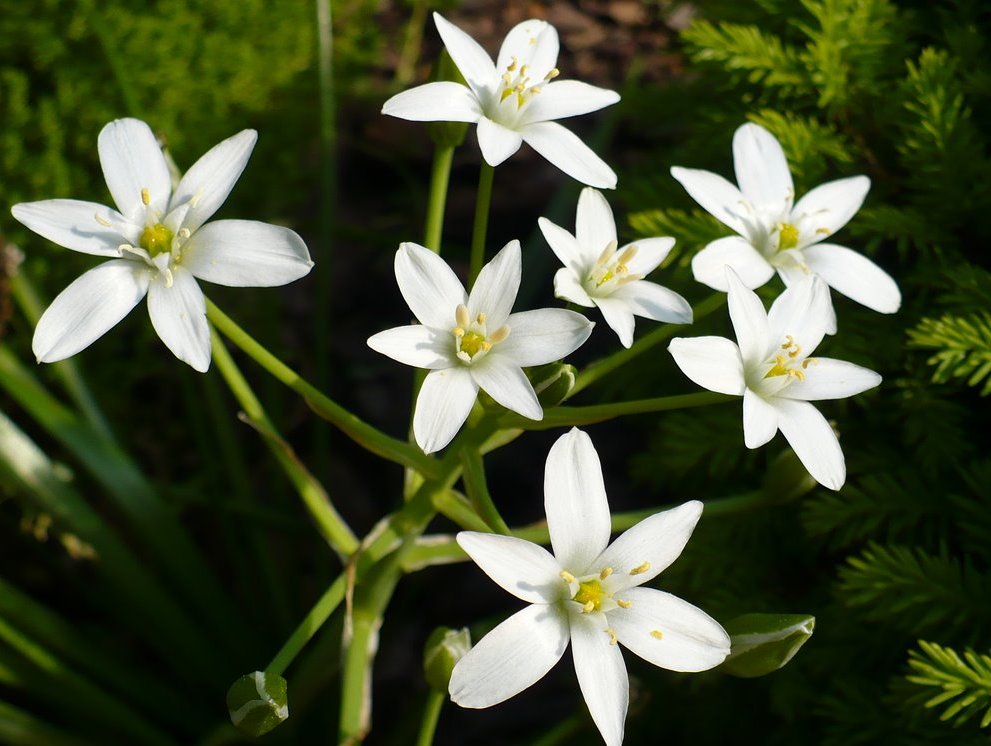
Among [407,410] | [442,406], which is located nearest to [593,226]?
[442,406]

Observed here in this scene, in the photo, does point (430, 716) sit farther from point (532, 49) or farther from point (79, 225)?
point (532, 49)

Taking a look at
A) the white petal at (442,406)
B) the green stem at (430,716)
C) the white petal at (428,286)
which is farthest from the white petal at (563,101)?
the green stem at (430,716)

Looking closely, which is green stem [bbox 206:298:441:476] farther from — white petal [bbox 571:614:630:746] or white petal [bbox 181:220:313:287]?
white petal [bbox 571:614:630:746]

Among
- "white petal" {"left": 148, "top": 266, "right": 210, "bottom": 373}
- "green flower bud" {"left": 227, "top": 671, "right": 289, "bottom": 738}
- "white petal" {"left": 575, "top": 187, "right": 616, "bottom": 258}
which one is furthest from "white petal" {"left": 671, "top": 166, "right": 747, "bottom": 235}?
"green flower bud" {"left": 227, "top": 671, "right": 289, "bottom": 738}

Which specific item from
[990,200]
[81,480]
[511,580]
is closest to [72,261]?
[81,480]

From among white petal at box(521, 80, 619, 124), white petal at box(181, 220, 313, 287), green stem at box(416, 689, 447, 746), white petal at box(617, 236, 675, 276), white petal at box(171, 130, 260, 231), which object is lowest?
green stem at box(416, 689, 447, 746)

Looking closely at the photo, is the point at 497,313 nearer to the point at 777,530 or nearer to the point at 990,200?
the point at 777,530

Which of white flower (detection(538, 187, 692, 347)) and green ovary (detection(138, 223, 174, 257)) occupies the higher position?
green ovary (detection(138, 223, 174, 257))
